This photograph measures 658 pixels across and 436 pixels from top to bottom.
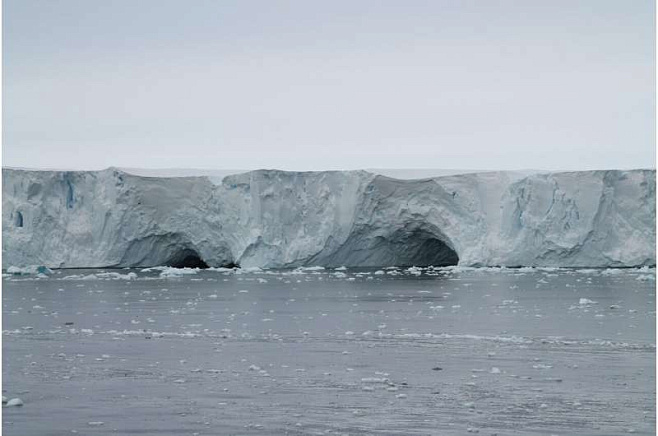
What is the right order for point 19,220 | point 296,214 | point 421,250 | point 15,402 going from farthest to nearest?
point 421,250 < point 296,214 < point 19,220 < point 15,402

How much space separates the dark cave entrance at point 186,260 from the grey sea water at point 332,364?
44.8ft

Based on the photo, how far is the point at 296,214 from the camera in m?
30.8

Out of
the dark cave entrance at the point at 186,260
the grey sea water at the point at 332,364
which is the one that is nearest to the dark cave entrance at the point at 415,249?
the dark cave entrance at the point at 186,260

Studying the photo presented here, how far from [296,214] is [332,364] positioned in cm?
2148

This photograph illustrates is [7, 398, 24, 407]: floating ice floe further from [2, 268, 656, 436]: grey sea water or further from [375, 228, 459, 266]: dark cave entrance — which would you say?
[375, 228, 459, 266]: dark cave entrance

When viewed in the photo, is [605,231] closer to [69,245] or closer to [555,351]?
[69,245]

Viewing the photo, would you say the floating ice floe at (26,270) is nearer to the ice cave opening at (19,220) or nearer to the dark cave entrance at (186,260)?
the ice cave opening at (19,220)

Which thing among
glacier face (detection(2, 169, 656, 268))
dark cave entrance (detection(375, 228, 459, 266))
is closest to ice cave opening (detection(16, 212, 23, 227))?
glacier face (detection(2, 169, 656, 268))

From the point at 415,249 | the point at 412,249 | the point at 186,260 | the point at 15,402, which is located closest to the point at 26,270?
the point at 186,260

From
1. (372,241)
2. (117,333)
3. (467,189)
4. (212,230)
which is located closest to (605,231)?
(467,189)

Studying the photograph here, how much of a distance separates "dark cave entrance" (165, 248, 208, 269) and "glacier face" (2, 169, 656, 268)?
5.46ft

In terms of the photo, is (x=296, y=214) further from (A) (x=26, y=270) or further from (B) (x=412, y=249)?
(A) (x=26, y=270)

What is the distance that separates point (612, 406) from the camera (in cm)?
695

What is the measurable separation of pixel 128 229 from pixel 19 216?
3283mm
